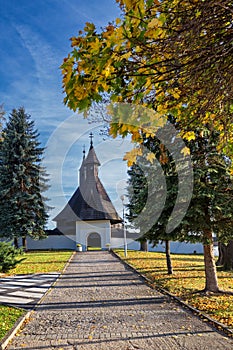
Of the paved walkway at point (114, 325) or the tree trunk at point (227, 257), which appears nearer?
the paved walkway at point (114, 325)

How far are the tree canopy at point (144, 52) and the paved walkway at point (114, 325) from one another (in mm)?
3429

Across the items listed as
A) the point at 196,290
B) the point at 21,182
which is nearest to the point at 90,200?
the point at 21,182

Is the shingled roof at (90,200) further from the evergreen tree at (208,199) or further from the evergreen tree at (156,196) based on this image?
the evergreen tree at (208,199)

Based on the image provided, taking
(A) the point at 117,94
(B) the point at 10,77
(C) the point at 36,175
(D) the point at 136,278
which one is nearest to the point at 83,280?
(D) the point at 136,278

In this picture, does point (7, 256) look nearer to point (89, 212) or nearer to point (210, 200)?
point (210, 200)

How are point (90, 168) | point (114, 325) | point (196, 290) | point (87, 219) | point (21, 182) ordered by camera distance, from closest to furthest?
point (114, 325), point (196, 290), point (21, 182), point (87, 219), point (90, 168)

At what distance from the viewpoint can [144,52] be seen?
10.5ft

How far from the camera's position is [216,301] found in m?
7.43

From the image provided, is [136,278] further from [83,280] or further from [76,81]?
[76,81]

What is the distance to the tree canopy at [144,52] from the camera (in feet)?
9.00

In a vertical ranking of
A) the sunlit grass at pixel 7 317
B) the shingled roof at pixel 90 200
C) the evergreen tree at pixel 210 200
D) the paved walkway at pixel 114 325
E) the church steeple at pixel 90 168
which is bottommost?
the paved walkway at pixel 114 325

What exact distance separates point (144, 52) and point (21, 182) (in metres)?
26.4

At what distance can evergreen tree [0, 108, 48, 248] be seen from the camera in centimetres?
2636

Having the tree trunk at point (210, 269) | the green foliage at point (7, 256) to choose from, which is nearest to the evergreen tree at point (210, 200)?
the tree trunk at point (210, 269)
